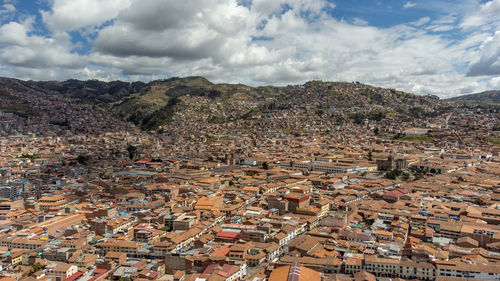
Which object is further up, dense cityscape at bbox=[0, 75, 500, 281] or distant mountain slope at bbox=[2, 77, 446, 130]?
distant mountain slope at bbox=[2, 77, 446, 130]

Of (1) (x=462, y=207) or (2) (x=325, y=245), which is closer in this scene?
(2) (x=325, y=245)

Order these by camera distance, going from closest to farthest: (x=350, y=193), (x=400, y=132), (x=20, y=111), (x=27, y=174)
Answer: (x=350, y=193), (x=27, y=174), (x=400, y=132), (x=20, y=111)

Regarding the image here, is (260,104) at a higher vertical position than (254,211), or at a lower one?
higher

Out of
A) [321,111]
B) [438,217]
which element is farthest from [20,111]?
[438,217]

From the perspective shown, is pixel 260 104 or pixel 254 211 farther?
pixel 260 104

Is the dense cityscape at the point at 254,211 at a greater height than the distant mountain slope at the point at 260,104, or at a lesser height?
lesser

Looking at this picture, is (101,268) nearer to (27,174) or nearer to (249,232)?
(249,232)

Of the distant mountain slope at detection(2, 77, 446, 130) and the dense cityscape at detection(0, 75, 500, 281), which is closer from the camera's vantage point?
the dense cityscape at detection(0, 75, 500, 281)

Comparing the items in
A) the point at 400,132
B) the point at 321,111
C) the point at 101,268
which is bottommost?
the point at 101,268

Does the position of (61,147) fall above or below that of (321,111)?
below

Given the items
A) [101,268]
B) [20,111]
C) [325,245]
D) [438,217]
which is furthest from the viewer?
[20,111]

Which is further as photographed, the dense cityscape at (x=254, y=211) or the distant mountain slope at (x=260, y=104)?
the distant mountain slope at (x=260, y=104)
